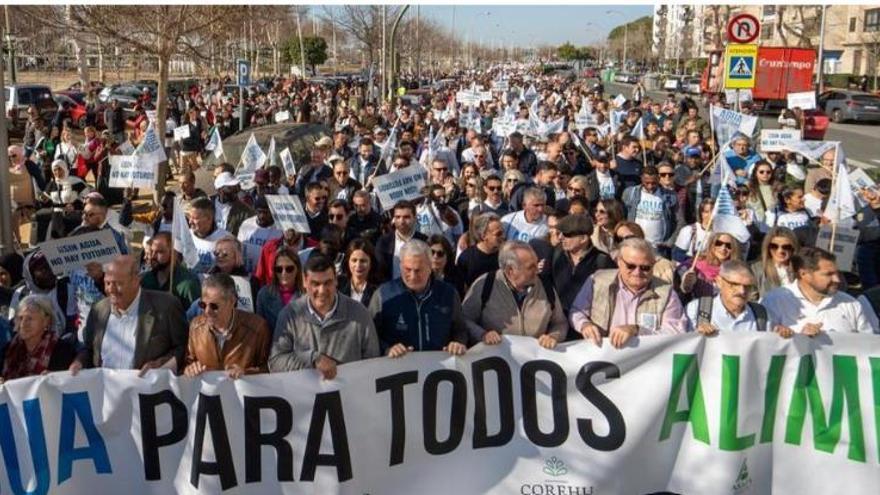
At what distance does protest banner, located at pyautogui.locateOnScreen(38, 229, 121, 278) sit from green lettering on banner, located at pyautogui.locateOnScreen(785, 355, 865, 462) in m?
4.19

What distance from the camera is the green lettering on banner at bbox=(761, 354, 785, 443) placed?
453 cm

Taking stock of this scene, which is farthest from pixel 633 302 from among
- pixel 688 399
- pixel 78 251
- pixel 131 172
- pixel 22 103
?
pixel 22 103

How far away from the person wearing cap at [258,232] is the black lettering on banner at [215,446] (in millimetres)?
2739

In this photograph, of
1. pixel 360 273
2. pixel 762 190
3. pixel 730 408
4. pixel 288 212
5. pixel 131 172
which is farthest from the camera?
pixel 762 190

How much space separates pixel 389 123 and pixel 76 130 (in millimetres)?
12312

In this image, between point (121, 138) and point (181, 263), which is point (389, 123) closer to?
point (121, 138)

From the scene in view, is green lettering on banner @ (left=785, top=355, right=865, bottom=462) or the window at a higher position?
the window

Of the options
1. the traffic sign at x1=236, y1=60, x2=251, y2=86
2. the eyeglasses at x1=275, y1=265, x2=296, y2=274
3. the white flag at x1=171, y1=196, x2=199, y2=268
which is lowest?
the eyeglasses at x1=275, y1=265, x2=296, y2=274

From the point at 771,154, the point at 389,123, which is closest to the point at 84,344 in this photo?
the point at 771,154

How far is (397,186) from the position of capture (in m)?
7.89

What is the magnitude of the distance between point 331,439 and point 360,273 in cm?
124

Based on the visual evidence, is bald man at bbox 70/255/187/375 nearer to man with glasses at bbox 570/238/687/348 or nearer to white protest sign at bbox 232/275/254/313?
white protest sign at bbox 232/275/254/313

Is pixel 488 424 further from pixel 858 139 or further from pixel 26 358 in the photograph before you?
pixel 858 139

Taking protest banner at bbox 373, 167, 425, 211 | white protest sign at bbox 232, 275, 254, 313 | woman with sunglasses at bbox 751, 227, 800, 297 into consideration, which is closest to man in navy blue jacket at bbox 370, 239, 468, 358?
white protest sign at bbox 232, 275, 254, 313
